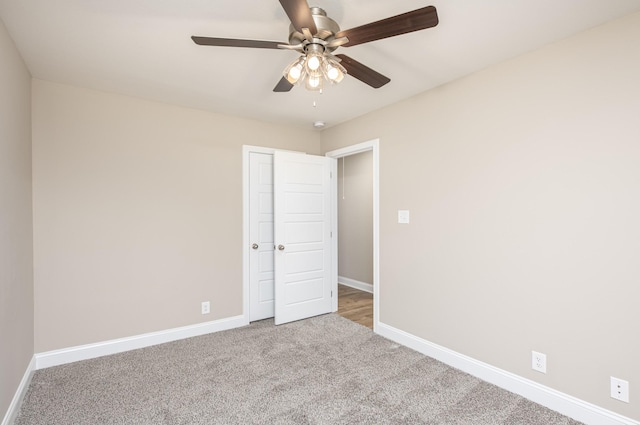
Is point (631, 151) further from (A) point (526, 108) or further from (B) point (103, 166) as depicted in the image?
(B) point (103, 166)

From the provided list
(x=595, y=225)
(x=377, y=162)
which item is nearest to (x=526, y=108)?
(x=595, y=225)

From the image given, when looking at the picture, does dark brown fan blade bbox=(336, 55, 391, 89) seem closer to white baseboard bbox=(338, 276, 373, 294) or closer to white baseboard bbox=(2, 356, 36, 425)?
white baseboard bbox=(2, 356, 36, 425)

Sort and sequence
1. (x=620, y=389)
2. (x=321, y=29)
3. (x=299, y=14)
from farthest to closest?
(x=620, y=389) → (x=321, y=29) → (x=299, y=14)

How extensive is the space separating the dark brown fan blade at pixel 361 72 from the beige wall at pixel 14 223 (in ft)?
6.59

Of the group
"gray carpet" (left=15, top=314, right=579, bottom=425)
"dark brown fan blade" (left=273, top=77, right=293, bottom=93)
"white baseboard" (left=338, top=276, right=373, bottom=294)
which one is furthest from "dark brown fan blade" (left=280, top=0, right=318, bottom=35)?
"white baseboard" (left=338, top=276, right=373, bottom=294)

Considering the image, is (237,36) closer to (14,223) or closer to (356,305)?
(14,223)

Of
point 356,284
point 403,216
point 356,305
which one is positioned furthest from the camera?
point 356,284

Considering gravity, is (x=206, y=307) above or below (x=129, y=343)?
above

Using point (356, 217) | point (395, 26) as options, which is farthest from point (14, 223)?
point (356, 217)

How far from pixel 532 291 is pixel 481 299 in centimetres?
38

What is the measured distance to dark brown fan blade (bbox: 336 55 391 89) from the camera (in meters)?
1.77

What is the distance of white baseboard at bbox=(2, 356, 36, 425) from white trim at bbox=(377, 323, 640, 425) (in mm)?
2958

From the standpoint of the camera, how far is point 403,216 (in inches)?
122

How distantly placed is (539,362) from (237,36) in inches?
117
